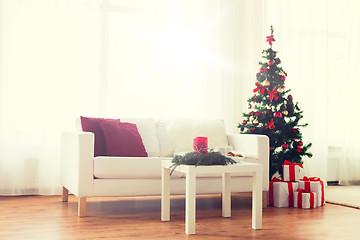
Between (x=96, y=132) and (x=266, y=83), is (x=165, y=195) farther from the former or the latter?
(x=266, y=83)

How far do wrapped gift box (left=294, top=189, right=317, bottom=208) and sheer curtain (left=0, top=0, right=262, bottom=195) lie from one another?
1.36 m

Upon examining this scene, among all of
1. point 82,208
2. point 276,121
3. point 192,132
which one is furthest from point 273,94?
point 82,208

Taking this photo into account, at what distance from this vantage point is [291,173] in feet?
11.9

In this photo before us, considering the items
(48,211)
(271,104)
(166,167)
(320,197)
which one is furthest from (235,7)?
(48,211)

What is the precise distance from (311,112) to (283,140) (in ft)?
4.81

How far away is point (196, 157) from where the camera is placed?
251cm

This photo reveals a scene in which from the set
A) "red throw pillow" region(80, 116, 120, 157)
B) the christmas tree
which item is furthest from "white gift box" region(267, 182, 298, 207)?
"red throw pillow" region(80, 116, 120, 157)

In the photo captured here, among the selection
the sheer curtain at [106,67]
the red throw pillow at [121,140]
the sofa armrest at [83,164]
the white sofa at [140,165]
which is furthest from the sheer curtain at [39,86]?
the sofa armrest at [83,164]

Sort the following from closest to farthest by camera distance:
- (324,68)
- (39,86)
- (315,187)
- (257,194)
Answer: (257,194), (315,187), (39,86), (324,68)

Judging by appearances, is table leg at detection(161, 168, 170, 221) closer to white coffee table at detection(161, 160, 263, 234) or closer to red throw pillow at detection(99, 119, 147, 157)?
white coffee table at detection(161, 160, 263, 234)

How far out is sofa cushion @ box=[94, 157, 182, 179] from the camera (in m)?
2.96

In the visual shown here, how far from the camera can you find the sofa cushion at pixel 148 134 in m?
3.68

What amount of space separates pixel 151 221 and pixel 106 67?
2047 mm

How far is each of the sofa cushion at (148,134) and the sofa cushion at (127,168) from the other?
1.93 ft
